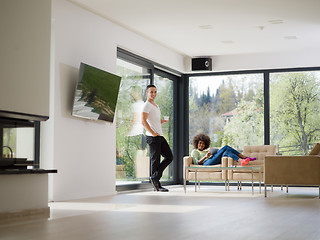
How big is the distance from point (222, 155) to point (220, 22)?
2239 mm

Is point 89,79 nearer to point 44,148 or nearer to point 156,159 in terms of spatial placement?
point 44,148

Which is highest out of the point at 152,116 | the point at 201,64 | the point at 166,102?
the point at 201,64

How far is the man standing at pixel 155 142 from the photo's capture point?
8352 mm

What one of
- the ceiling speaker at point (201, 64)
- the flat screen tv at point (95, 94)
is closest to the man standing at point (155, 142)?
the flat screen tv at point (95, 94)

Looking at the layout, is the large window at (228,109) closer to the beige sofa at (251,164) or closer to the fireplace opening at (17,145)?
the beige sofa at (251,164)

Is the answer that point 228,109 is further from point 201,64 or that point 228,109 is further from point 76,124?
point 76,124

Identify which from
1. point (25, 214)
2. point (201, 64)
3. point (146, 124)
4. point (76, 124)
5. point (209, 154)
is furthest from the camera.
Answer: point (201, 64)

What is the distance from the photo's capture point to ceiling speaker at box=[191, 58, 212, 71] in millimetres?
11234

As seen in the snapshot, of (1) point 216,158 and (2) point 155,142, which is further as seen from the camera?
(1) point 216,158

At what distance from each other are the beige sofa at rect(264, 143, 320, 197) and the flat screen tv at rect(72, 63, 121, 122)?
2410 mm

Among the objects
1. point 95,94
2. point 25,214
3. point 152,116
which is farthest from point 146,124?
point 25,214

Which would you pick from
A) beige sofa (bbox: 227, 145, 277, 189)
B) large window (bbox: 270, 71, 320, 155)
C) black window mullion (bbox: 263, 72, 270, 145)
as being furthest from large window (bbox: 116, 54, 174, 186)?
large window (bbox: 270, 71, 320, 155)

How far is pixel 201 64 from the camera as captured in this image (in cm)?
1126

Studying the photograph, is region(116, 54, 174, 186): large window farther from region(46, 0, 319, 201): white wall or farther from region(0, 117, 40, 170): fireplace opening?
region(0, 117, 40, 170): fireplace opening
